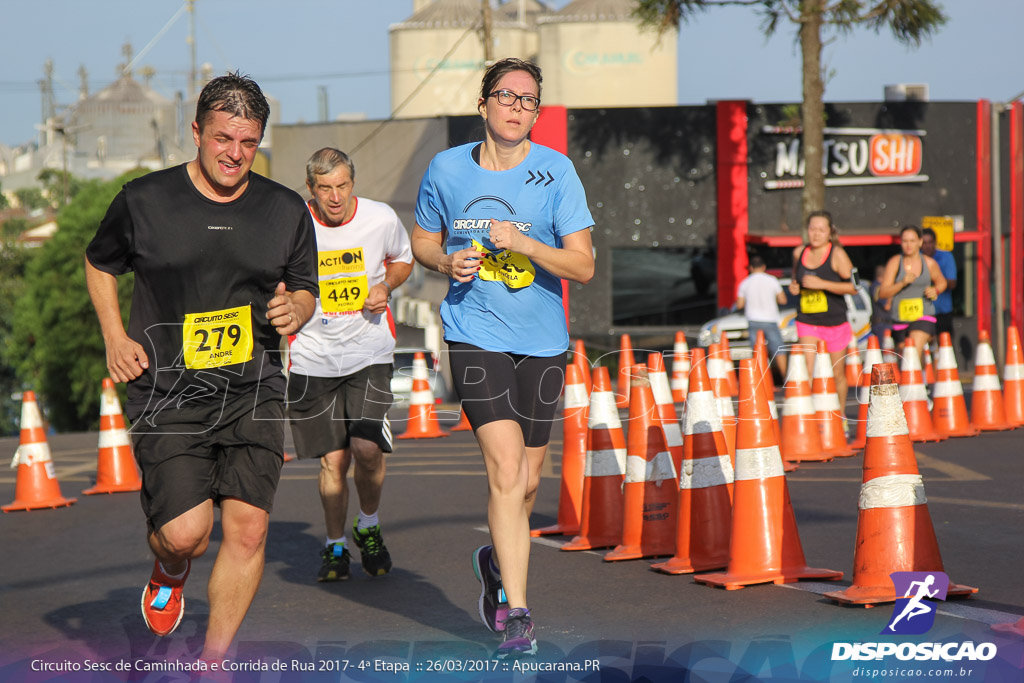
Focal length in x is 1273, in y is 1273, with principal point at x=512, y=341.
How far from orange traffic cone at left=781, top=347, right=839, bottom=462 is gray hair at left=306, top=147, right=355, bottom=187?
5.16 m

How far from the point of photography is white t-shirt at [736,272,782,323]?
16.2 m

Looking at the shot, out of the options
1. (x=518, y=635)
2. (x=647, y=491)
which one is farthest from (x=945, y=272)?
(x=518, y=635)

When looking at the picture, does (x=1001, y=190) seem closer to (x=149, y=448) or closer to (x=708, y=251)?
(x=708, y=251)

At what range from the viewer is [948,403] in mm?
12180

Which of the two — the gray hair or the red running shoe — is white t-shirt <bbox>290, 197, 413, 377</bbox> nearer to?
the gray hair

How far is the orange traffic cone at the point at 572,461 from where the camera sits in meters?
7.96

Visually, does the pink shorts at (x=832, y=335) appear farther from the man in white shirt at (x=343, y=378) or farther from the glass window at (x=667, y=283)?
the glass window at (x=667, y=283)

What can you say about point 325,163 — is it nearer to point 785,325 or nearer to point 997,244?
point 785,325

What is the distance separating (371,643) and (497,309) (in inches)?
58.3

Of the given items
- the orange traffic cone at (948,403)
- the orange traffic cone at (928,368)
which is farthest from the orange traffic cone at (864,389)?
the orange traffic cone at (928,368)

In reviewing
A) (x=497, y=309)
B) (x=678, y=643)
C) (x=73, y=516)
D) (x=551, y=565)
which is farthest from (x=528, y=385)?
(x=73, y=516)

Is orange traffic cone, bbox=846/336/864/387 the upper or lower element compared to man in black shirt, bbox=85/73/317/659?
lower

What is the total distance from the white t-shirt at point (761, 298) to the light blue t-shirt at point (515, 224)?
37.1 ft

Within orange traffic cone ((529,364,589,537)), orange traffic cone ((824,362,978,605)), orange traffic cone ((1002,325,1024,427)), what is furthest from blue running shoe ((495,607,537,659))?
orange traffic cone ((1002,325,1024,427))
